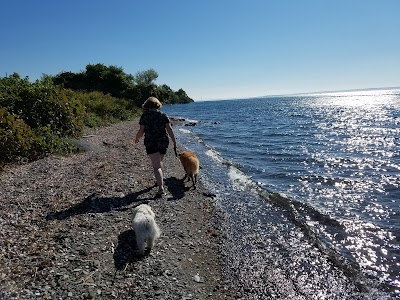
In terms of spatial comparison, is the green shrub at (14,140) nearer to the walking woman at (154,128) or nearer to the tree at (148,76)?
the walking woman at (154,128)

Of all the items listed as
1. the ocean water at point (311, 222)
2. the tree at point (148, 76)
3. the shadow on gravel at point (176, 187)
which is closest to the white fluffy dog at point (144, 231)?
the ocean water at point (311, 222)

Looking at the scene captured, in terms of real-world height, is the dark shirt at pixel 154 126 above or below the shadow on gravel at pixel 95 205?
above

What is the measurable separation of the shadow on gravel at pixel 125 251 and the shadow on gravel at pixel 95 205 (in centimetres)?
140

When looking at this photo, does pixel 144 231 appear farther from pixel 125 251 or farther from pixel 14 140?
pixel 14 140

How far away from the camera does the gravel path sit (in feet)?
15.8

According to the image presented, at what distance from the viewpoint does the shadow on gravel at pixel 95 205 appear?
7.18 meters

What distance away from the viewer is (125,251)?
585 cm

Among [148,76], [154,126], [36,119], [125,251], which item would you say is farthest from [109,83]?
[125,251]

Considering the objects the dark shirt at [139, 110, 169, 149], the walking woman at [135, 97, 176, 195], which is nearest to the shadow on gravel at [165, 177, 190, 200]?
the walking woman at [135, 97, 176, 195]

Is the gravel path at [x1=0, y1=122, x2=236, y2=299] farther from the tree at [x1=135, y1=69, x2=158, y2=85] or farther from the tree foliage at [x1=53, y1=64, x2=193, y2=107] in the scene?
the tree at [x1=135, y1=69, x2=158, y2=85]

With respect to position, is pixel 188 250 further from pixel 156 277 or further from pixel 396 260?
pixel 396 260

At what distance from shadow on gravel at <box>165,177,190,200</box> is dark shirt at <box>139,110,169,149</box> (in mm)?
1774

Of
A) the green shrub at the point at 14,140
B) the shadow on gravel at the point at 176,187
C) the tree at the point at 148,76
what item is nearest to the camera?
the shadow on gravel at the point at 176,187

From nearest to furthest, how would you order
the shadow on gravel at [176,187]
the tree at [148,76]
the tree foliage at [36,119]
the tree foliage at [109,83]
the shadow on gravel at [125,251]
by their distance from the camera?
the shadow on gravel at [125,251]
the shadow on gravel at [176,187]
the tree foliage at [36,119]
the tree foliage at [109,83]
the tree at [148,76]
